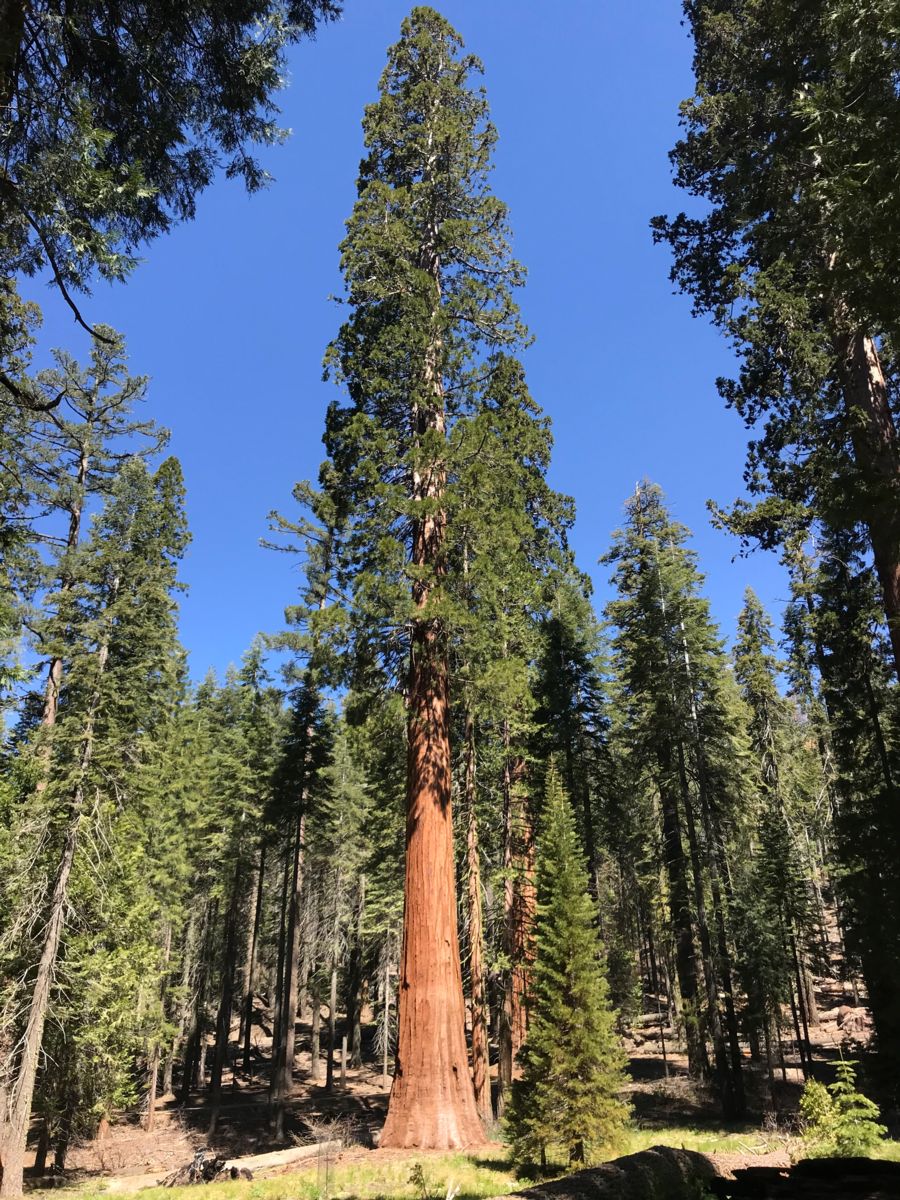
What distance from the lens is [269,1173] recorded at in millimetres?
9609

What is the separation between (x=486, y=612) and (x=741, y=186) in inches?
323

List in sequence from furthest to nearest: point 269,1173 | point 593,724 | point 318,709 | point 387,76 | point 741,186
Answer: point 318,709 < point 593,724 < point 387,76 < point 741,186 < point 269,1173

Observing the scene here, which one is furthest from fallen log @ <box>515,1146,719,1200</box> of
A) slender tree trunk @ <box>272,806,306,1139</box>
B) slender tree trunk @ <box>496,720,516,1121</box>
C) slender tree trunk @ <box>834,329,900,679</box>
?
slender tree trunk @ <box>272,806,306,1139</box>

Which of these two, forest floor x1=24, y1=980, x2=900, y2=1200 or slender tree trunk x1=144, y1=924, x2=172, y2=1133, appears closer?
forest floor x1=24, y1=980, x2=900, y2=1200

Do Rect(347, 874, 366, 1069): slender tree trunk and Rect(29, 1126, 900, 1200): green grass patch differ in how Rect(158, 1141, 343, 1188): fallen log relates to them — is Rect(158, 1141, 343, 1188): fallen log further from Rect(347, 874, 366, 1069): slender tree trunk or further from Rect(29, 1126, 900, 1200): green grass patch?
Rect(347, 874, 366, 1069): slender tree trunk

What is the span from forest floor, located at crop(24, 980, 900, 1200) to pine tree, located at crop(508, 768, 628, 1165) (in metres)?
0.48

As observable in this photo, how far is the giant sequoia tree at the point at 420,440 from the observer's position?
31.2 ft

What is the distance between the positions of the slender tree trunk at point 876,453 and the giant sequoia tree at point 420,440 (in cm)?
567

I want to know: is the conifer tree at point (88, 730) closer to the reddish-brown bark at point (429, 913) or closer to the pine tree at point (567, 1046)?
the reddish-brown bark at point (429, 913)

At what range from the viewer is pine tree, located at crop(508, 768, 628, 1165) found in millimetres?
9359

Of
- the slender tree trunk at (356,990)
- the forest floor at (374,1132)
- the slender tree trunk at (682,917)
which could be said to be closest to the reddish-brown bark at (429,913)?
the forest floor at (374,1132)

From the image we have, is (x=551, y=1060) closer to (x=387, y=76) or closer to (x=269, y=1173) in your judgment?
(x=269, y=1173)

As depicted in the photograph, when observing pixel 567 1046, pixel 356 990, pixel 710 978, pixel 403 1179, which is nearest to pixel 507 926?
pixel 710 978

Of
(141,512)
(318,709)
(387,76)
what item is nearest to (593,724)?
(318,709)
